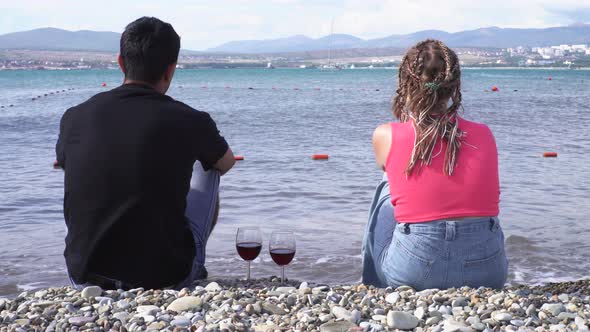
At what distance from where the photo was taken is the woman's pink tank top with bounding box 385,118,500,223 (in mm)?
3795

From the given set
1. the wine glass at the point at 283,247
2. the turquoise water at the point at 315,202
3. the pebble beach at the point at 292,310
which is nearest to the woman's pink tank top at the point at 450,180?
the pebble beach at the point at 292,310

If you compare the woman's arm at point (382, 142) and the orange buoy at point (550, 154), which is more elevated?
the woman's arm at point (382, 142)

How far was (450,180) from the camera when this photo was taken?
3803 millimetres

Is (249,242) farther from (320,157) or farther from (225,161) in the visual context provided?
(320,157)

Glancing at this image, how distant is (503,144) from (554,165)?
329cm

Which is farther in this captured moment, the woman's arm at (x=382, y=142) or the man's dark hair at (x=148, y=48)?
the woman's arm at (x=382, y=142)

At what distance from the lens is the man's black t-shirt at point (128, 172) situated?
371 cm

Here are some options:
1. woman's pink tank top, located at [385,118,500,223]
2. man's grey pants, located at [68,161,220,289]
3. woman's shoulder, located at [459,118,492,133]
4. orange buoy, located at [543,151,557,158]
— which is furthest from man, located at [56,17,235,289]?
orange buoy, located at [543,151,557,158]

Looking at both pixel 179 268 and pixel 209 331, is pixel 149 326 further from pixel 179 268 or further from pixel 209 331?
pixel 179 268

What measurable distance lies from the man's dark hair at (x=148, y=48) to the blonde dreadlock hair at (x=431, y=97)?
1.24 meters

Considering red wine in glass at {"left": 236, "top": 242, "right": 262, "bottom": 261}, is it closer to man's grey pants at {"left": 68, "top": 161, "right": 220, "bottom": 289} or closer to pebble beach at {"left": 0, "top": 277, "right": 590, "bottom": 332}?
man's grey pants at {"left": 68, "top": 161, "right": 220, "bottom": 289}

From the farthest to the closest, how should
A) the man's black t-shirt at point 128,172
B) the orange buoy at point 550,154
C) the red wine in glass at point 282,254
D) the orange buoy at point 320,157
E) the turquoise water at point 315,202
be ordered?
the orange buoy at point 550,154, the orange buoy at point 320,157, the turquoise water at point 315,202, the red wine in glass at point 282,254, the man's black t-shirt at point 128,172

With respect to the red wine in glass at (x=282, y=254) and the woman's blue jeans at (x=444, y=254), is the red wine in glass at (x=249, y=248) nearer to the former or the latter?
the red wine in glass at (x=282, y=254)

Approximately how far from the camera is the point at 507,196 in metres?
9.27
